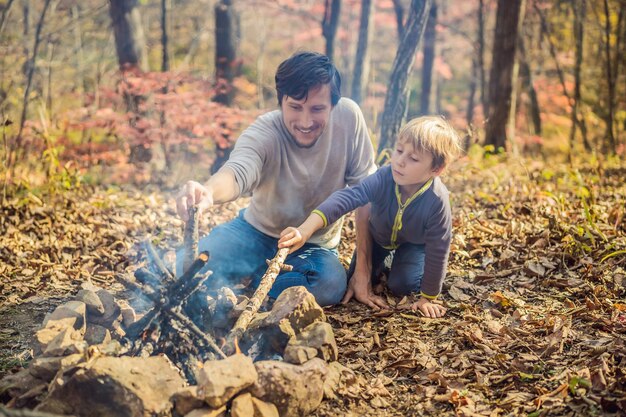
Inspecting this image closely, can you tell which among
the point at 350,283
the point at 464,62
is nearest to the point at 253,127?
the point at 350,283

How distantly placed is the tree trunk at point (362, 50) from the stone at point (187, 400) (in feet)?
20.0

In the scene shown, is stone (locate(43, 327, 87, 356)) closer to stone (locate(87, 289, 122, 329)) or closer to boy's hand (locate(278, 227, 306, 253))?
stone (locate(87, 289, 122, 329))

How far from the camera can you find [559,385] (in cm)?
237

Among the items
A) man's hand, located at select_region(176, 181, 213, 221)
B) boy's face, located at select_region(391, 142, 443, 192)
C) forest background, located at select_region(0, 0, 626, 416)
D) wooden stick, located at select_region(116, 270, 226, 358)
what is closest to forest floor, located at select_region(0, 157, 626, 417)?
forest background, located at select_region(0, 0, 626, 416)

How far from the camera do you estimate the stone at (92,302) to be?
2555 millimetres

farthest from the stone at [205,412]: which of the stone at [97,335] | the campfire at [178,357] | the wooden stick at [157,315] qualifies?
the stone at [97,335]

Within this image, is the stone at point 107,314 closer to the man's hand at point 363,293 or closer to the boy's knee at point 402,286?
the man's hand at point 363,293

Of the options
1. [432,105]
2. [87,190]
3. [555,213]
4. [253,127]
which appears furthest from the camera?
[432,105]

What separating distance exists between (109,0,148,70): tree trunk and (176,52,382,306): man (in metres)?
4.28

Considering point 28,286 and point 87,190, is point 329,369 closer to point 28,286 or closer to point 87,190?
point 28,286

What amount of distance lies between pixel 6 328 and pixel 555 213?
4.19 meters

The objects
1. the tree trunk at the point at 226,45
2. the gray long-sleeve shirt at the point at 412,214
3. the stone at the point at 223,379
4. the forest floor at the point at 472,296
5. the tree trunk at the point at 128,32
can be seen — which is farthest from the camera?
the tree trunk at the point at 226,45

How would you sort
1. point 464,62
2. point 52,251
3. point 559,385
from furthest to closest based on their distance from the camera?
point 464,62 < point 52,251 < point 559,385

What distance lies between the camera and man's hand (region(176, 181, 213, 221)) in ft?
8.20
